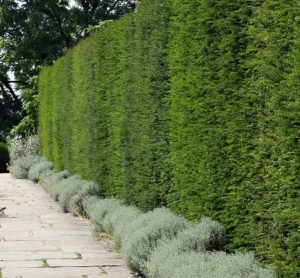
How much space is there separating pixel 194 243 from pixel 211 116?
3.94ft

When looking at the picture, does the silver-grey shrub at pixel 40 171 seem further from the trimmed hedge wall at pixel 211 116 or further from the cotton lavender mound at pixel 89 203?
the trimmed hedge wall at pixel 211 116

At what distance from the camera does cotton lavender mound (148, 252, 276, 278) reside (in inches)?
198

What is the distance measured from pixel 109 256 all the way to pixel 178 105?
2112mm

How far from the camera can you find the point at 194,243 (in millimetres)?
6324

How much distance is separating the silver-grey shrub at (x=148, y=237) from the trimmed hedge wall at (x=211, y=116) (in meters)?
0.23

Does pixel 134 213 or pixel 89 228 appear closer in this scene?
pixel 134 213

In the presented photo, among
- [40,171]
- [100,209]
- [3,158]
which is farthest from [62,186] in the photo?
[3,158]

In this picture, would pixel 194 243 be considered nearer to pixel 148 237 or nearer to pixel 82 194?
pixel 148 237

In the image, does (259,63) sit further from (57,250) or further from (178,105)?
(57,250)

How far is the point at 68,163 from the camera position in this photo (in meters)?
16.5

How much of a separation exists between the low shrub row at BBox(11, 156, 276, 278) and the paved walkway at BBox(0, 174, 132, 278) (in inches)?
10.9

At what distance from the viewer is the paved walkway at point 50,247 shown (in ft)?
23.9

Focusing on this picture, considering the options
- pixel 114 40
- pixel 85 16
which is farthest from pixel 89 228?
pixel 85 16

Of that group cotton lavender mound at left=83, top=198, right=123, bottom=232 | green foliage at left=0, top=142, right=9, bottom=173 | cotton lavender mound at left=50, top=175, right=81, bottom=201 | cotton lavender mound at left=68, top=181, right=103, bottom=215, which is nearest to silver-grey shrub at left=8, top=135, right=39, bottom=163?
green foliage at left=0, top=142, right=9, bottom=173
